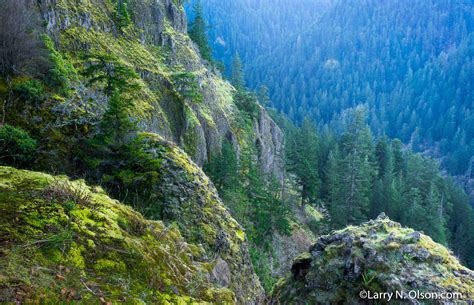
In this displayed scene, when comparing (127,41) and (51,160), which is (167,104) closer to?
(127,41)

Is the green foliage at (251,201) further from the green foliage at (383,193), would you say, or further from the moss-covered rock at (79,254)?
the moss-covered rock at (79,254)

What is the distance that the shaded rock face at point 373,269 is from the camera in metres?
6.95

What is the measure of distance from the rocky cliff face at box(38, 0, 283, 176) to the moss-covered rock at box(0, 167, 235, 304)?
8.06 m

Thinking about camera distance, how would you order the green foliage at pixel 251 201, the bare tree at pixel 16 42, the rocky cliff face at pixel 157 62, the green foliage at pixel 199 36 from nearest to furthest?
the bare tree at pixel 16 42 → the rocky cliff face at pixel 157 62 → the green foliage at pixel 251 201 → the green foliage at pixel 199 36

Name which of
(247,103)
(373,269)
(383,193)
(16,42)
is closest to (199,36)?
(247,103)

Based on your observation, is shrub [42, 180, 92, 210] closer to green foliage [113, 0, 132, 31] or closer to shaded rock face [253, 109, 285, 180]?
green foliage [113, 0, 132, 31]

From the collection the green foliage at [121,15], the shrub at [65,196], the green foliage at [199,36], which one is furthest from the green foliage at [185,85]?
the green foliage at [199,36]

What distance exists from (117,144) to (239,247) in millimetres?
5373

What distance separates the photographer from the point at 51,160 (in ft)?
32.0

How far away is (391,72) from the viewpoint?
6959 inches

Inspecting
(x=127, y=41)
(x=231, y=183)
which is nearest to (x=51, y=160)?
(x=127, y=41)

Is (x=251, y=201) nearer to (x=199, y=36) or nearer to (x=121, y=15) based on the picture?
(x=121, y=15)

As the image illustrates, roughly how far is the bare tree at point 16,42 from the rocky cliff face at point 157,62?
1.85 m

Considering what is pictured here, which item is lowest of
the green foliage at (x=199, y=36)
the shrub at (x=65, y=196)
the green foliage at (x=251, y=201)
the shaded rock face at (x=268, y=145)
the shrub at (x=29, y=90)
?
the shrub at (x=65, y=196)
